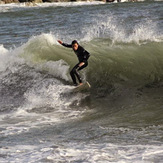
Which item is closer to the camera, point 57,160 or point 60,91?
point 57,160

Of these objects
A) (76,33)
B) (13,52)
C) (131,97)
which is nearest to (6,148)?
(131,97)

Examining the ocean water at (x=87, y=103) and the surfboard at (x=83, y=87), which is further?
the surfboard at (x=83, y=87)

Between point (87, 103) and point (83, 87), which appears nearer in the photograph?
point (87, 103)

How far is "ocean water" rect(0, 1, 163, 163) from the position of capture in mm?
6645

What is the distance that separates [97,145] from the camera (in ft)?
22.5

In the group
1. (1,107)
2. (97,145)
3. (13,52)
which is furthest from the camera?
(13,52)

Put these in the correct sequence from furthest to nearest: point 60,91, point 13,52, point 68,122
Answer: point 13,52, point 60,91, point 68,122

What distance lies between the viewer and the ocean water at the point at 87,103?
6.64 metres

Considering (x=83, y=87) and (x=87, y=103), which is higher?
(x=83, y=87)

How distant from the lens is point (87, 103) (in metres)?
10.6

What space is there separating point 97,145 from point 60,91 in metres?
4.73

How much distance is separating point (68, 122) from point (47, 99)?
2.28 metres

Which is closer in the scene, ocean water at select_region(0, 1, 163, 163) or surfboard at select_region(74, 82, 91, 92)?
ocean water at select_region(0, 1, 163, 163)

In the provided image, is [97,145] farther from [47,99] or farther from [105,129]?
[47,99]
